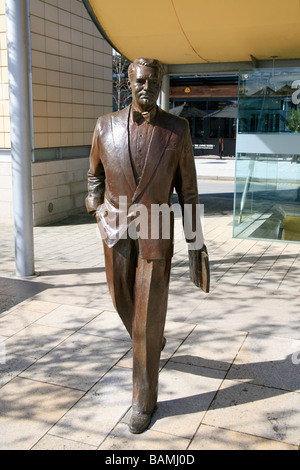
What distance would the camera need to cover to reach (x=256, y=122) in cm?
907

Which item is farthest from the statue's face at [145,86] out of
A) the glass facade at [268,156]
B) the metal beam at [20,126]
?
the glass facade at [268,156]

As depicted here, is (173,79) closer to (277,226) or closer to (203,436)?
(277,226)

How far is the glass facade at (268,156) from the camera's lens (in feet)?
29.0

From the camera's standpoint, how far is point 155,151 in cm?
334

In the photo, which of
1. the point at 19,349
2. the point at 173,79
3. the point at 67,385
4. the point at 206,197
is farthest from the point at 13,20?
the point at 173,79

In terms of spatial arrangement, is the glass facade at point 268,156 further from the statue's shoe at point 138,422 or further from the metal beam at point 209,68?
the statue's shoe at point 138,422

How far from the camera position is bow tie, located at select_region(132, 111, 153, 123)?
335 cm

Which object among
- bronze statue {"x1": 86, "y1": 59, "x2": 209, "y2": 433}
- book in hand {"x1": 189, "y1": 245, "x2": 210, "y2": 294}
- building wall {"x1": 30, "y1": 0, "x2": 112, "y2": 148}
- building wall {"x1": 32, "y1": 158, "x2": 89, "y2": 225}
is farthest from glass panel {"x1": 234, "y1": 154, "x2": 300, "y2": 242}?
bronze statue {"x1": 86, "y1": 59, "x2": 209, "y2": 433}

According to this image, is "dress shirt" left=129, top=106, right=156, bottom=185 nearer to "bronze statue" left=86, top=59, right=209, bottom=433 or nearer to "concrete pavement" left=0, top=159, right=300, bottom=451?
"bronze statue" left=86, top=59, right=209, bottom=433

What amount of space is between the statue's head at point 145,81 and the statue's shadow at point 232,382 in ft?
7.14

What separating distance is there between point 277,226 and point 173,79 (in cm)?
2058

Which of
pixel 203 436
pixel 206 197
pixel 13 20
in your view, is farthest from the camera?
pixel 206 197

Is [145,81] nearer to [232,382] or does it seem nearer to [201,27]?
[232,382]

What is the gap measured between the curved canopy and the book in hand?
5.14m
